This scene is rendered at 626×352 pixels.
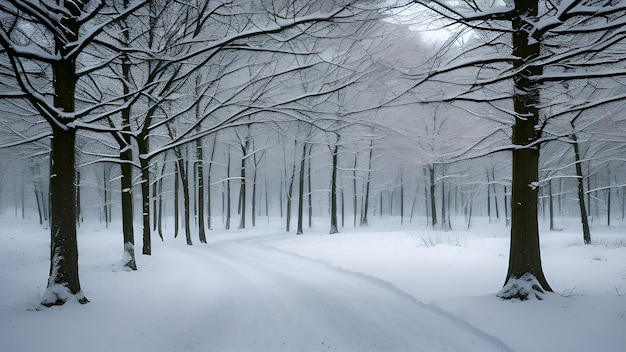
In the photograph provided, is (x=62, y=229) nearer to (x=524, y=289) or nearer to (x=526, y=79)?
(x=524, y=289)

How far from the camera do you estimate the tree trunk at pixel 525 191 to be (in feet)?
20.5

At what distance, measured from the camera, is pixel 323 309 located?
638 centimetres

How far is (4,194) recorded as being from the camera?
53.0m

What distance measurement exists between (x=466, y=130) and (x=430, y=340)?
15519 mm

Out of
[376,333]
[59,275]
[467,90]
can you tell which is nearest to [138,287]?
[59,275]

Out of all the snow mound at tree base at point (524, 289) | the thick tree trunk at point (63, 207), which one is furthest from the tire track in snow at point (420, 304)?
the thick tree trunk at point (63, 207)

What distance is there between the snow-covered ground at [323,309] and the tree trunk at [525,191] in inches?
13.9

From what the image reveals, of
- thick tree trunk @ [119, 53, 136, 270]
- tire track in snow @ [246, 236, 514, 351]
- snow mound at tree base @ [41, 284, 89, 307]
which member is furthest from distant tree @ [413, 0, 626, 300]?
thick tree trunk @ [119, 53, 136, 270]

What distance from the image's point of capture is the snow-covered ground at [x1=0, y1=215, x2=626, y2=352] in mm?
Answer: 4750

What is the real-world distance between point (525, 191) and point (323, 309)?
448 centimetres

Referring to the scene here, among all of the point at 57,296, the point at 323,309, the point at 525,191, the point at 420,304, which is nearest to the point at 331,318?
the point at 323,309

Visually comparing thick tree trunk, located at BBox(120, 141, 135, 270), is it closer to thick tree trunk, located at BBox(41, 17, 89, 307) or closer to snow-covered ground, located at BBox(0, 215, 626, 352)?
snow-covered ground, located at BBox(0, 215, 626, 352)

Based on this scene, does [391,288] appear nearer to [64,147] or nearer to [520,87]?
[520,87]

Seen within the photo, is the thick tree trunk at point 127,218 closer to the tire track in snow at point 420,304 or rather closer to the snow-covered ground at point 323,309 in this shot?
the snow-covered ground at point 323,309
